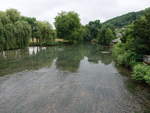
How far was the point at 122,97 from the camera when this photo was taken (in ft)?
21.3

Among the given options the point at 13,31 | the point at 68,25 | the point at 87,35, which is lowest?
the point at 13,31

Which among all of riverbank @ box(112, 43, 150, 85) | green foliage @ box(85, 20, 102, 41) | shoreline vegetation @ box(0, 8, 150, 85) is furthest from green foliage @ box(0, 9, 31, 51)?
green foliage @ box(85, 20, 102, 41)

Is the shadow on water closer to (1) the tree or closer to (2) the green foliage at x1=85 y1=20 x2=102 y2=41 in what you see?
(1) the tree

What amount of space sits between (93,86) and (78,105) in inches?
96.0

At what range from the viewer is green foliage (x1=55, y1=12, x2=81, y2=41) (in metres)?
40.5

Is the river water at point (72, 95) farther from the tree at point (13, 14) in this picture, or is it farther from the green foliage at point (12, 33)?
the tree at point (13, 14)

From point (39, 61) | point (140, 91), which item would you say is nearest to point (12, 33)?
point (39, 61)

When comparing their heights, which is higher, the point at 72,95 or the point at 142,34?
the point at 142,34

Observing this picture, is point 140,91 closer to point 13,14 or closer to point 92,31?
point 13,14

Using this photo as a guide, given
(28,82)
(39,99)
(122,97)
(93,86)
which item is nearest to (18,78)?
(28,82)

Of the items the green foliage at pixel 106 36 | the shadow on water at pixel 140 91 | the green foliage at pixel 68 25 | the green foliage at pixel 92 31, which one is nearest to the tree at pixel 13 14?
the green foliage at pixel 68 25

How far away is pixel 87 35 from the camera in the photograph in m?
52.3

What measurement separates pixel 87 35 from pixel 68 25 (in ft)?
45.1

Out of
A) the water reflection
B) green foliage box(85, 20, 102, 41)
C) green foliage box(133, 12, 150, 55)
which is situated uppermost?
green foliage box(85, 20, 102, 41)
